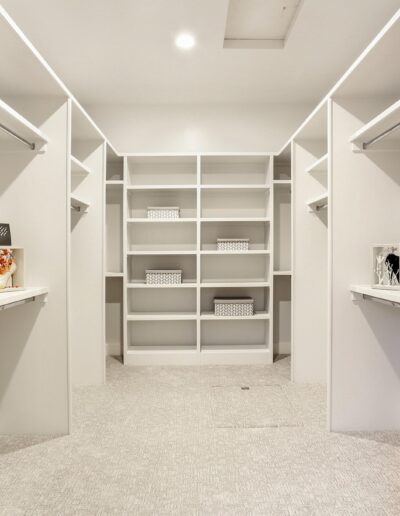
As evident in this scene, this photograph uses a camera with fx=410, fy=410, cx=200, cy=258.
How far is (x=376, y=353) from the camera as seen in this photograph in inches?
96.3

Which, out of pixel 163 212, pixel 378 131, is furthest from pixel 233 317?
pixel 378 131

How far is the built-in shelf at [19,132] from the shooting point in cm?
199

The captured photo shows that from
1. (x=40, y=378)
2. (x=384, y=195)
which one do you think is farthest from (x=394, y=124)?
(x=40, y=378)

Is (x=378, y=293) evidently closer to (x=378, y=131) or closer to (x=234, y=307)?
(x=378, y=131)

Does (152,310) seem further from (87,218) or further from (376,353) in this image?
(376,353)

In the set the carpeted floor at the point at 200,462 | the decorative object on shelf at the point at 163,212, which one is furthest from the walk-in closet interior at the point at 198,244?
the carpeted floor at the point at 200,462

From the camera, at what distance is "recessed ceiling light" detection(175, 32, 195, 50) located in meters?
2.98

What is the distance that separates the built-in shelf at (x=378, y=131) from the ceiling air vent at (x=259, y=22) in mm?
1019

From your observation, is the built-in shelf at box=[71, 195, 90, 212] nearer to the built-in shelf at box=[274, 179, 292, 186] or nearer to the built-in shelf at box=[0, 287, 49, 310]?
the built-in shelf at box=[0, 287, 49, 310]

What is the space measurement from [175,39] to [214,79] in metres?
0.74

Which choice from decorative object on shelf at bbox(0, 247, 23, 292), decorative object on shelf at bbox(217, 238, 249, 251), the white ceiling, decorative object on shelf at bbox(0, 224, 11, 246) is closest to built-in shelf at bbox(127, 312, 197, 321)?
decorative object on shelf at bbox(217, 238, 249, 251)

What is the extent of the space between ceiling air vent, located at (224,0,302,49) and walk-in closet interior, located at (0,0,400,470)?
3.5 inches

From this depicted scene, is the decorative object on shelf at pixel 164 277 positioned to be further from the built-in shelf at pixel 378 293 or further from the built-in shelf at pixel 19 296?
the built-in shelf at pixel 378 293

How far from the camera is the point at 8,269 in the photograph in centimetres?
217
